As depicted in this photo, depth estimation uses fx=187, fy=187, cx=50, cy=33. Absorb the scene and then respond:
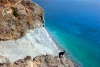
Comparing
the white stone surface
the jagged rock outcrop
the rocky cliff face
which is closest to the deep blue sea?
the white stone surface

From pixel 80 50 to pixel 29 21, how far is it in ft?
60.8

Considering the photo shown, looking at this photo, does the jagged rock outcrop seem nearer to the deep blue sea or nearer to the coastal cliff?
the coastal cliff

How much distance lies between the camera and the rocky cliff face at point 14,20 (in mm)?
49469

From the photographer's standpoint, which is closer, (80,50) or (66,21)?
(80,50)

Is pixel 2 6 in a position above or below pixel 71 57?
above

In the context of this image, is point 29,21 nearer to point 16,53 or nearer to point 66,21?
point 16,53

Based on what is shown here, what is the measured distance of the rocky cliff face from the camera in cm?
4947

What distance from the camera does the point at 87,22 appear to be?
3686 inches

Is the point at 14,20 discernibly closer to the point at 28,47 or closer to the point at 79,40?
the point at 28,47

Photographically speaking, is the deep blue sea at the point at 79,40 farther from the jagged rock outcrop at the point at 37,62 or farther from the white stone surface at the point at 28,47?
the jagged rock outcrop at the point at 37,62

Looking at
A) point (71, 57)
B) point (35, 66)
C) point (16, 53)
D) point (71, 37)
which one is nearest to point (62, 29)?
point (71, 37)

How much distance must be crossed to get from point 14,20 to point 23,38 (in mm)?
5936

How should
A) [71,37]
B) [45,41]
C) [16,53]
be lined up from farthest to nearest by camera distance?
[71,37]
[45,41]
[16,53]

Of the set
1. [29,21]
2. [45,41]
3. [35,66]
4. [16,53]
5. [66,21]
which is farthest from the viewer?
[66,21]
